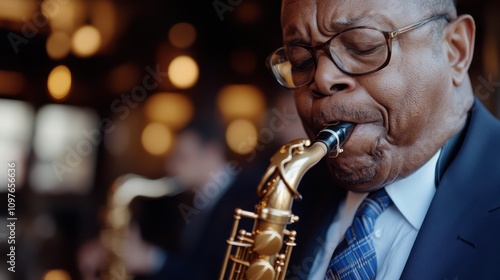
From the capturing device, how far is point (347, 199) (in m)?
2.07

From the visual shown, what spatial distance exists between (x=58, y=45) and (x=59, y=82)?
0.36m

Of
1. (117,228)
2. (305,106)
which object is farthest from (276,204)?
(117,228)

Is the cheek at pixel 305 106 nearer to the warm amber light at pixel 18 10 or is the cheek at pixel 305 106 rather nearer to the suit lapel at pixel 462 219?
the suit lapel at pixel 462 219

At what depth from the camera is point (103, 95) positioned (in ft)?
19.7

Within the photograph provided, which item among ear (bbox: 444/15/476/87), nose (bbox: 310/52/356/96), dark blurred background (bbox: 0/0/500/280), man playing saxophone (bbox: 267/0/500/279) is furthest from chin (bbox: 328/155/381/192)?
dark blurred background (bbox: 0/0/500/280)

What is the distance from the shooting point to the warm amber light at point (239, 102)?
6.35 m

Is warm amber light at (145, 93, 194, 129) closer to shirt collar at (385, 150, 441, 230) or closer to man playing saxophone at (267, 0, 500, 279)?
man playing saxophone at (267, 0, 500, 279)

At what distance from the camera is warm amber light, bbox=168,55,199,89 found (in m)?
6.25

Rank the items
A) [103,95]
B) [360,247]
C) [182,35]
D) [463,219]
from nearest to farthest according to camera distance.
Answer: [463,219]
[360,247]
[103,95]
[182,35]

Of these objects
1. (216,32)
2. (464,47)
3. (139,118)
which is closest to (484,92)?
(464,47)

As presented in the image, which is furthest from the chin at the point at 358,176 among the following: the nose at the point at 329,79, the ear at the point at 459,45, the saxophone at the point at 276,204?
the ear at the point at 459,45

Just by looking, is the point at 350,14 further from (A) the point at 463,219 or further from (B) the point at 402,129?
(A) the point at 463,219

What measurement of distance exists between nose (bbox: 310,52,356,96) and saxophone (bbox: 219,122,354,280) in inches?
4.7

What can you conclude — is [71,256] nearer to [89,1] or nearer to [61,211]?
[61,211]
